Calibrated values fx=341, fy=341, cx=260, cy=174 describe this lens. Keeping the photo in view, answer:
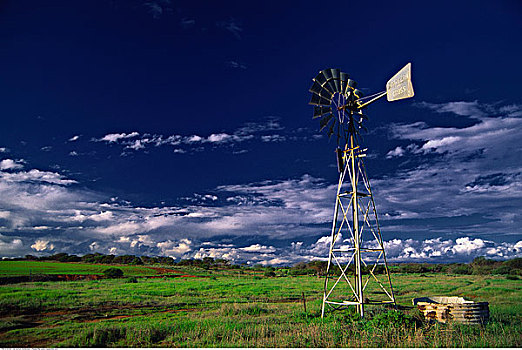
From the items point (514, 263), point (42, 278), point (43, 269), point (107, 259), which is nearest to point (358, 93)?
point (42, 278)

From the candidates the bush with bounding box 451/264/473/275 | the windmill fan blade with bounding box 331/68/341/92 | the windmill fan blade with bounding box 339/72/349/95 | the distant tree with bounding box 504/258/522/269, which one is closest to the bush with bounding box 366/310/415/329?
the windmill fan blade with bounding box 339/72/349/95

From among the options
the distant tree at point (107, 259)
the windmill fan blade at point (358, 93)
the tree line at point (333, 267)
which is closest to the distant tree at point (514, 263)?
the tree line at point (333, 267)

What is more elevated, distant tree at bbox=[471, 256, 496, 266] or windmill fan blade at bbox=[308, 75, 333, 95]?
windmill fan blade at bbox=[308, 75, 333, 95]

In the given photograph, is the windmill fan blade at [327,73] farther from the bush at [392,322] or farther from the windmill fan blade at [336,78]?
the bush at [392,322]

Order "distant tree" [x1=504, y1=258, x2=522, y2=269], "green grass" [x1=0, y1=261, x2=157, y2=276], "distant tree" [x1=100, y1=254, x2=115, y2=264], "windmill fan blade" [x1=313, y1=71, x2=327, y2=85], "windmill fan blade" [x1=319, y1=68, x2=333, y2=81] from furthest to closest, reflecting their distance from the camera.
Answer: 1. "distant tree" [x1=100, y1=254, x2=115, y2=264]
2. "distant tree" [x1=504, y1=258, x2=522, y2=269]
3. "green grass" [x1=0, y1=261, x2=157, y2=276]
4. "windmill fan blade" [x1=313, y1=71, x2=327, y2=85]
5. "windmill fan blade" [x1=319, y1=68, x2=333, y2=81]

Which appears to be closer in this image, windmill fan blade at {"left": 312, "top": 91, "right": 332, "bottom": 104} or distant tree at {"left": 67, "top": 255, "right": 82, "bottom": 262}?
windmill fan blade at {"left": 312, "top": 91, "right": 332, "bottom": 104}

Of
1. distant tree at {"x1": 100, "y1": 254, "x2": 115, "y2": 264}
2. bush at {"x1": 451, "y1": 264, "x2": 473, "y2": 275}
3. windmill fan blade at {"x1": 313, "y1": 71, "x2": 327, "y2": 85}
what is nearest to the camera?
windmill fan blade at {"x1": 313, "y1": 71, "x2": 327, "y2": 85}

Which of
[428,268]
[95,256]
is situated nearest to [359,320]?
[428,268]

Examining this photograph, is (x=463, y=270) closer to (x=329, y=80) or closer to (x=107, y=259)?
(x=329, y=80)

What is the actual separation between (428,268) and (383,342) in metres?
103

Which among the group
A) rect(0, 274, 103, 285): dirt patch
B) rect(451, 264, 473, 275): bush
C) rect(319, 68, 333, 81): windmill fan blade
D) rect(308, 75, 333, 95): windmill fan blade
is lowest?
rect(451, 264, 473, 275): bush

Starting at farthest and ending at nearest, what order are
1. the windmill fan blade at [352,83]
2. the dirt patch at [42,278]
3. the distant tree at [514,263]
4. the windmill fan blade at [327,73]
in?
the distant tree at [514,263] < the dirt patch at [42,278] < the windmill fan blade at [352,83] < the windmill fan blade at [327,73]

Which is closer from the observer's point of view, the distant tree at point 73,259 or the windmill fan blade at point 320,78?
the windmill fan blade at point 320,78

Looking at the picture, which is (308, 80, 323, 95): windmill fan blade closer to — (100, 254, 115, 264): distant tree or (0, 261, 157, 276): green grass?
(0, 261, 157, 276): green grass
